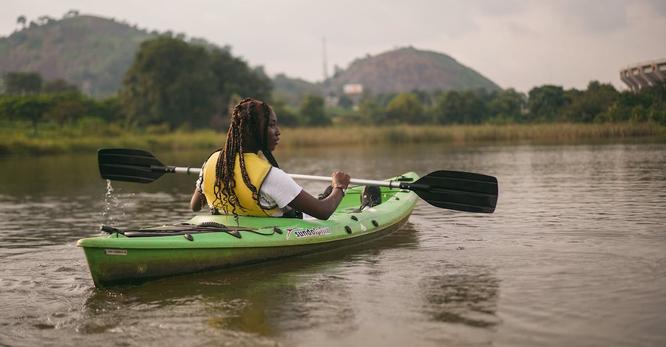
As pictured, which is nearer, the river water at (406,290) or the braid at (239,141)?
the river water at (406,290)

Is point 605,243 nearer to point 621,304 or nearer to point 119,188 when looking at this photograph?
point 621,304

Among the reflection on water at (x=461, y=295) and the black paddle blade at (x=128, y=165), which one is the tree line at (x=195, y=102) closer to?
the black paddle blade at (x=128, y=165)

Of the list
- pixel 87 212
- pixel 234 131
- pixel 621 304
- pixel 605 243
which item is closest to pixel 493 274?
pixel 621 304

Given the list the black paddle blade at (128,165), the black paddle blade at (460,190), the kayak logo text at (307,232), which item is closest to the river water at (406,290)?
the kayak logo text at (307,232)

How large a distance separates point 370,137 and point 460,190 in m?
27.5

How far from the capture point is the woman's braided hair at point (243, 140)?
615 centimetres

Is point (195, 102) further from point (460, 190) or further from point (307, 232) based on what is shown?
point (307, 232)

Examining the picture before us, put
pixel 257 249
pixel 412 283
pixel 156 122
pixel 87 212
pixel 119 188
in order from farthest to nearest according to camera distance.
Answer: pixel 156 122 → pixel 119 188 → pixel 87 212 → pixel 257 249 → pixel 412 283

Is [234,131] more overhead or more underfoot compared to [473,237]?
more overhead

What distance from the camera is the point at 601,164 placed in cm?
1664

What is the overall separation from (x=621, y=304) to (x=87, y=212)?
28.6ft

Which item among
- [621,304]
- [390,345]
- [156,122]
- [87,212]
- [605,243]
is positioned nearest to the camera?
[390,345]

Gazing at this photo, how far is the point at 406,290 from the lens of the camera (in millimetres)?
5570

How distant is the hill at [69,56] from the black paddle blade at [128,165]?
152771 mm
